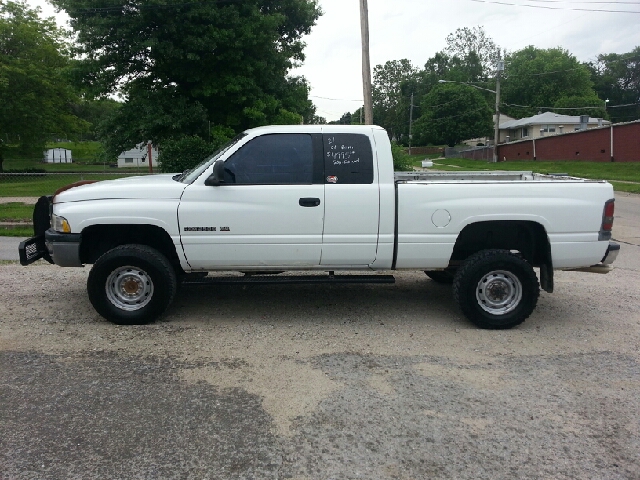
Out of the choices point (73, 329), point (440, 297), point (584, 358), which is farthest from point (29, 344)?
point (584, 358)

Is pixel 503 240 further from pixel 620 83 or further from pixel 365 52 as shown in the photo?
pixel 620 83

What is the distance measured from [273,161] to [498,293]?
8.66ft

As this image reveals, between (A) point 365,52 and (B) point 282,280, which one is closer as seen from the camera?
(B) point 282,280

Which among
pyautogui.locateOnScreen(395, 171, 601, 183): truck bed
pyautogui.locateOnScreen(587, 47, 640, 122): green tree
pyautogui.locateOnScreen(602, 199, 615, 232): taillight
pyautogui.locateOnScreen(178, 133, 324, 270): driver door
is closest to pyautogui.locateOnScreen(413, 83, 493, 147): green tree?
pyautogui.locateOnScreen(587, 47, 640, 122): green tree

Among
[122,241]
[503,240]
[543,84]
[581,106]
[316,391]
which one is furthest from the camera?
[543,84]

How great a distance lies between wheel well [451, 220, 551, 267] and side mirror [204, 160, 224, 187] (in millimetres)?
2505

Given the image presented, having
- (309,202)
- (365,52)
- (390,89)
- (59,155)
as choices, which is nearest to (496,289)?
(309,202)

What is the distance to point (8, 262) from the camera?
9.10 m

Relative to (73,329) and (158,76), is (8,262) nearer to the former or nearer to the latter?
(73,329)

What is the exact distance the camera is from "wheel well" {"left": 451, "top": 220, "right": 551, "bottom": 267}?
603cm

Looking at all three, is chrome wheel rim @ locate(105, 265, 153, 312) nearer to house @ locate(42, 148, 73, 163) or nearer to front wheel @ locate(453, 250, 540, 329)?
front wheel @ locate(453, 250, 540, 329)

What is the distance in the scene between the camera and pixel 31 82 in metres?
36.7

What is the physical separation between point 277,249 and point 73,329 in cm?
216

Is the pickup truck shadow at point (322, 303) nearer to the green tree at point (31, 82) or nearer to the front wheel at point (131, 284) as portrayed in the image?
the front wheel at point (131, 284)
